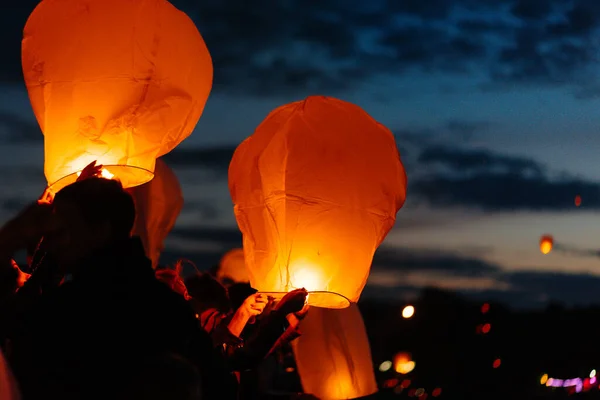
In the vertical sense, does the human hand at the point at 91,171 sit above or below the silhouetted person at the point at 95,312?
below

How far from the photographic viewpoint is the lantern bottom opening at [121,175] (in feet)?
11.7

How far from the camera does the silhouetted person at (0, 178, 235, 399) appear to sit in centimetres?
225

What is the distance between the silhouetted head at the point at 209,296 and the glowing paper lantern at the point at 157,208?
640mm

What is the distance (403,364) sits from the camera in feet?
40.1

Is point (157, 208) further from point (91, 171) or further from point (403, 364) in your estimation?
point (403, 364)

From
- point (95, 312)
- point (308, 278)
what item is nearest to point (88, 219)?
point (95, 312)

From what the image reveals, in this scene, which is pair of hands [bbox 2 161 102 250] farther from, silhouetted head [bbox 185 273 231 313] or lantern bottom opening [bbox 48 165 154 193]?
silhouetted head [bbox 185 273 231 313]

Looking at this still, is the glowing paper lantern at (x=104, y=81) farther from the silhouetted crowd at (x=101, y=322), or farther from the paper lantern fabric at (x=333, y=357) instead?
the paper lantern fabric at (x=333, y=357)

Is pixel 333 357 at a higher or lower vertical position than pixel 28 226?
lower

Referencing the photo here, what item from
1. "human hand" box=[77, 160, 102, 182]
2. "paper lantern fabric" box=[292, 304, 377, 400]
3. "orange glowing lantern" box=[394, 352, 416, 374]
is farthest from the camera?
"orange glowing lantern" box=[394, 352, 416, 374]

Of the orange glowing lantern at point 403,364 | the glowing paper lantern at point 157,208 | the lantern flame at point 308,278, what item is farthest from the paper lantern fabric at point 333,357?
the orange glowing lantern at point 403,364

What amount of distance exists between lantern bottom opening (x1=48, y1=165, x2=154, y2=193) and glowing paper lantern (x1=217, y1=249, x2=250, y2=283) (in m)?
4.45

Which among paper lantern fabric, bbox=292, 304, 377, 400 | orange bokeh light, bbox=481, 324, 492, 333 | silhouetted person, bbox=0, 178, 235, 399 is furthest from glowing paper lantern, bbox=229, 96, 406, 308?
orange bokeh light, bbox=481, 324, 492, 333

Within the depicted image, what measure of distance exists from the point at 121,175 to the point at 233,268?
459 cm
